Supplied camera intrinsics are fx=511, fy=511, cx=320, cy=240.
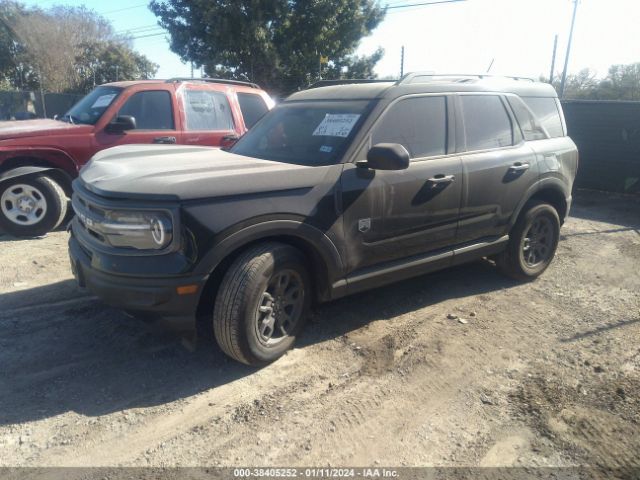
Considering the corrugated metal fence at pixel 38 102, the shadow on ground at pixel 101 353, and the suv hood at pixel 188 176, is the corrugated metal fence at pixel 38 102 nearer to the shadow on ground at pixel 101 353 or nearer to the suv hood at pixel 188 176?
the shadow on ground at pixel 101 353

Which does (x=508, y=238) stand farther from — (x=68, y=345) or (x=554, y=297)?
(x=68, y=345)

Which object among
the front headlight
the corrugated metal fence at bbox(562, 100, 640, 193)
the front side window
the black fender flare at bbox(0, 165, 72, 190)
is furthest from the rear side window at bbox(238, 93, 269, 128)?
the corrugated metal fence at bbox(562, 100, 640, 193)

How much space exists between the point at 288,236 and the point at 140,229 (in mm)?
957

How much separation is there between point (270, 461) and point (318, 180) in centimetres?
180

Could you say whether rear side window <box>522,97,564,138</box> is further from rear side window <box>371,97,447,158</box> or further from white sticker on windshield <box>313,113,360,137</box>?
white sticker on windshield <box>313,113,360,137</box>

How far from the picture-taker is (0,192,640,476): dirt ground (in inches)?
108

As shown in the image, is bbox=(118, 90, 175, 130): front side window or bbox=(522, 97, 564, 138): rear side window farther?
bbox=(118, 90, 175, 130): front side window

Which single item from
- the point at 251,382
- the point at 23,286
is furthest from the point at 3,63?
the point at 251,382

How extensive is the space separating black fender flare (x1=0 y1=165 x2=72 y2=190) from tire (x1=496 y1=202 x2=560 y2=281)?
17.5 ft

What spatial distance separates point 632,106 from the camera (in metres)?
9.95

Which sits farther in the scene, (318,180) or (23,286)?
(23,286)

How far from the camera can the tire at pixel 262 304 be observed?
3186 mm

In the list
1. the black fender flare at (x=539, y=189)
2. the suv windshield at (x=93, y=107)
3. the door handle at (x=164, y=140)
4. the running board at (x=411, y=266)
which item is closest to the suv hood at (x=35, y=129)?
the suv windshield at (x=93, y=107)

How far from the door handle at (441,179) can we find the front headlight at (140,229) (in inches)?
83.7
